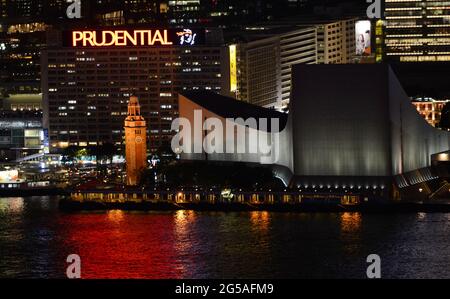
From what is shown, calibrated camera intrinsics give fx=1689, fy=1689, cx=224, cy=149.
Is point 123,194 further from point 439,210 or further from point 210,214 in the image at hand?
point 439,210

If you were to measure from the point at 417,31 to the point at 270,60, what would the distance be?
6.59m

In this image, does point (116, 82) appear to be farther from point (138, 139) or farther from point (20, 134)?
point (138, 139)

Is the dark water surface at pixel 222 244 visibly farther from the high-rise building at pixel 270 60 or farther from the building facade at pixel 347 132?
the high-rise building at pixel 270 60

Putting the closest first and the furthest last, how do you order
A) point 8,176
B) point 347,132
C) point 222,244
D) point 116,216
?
point 222,244 < point 116,216 < point 347,132 < point 8,176

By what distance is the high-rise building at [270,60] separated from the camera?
70562 mm

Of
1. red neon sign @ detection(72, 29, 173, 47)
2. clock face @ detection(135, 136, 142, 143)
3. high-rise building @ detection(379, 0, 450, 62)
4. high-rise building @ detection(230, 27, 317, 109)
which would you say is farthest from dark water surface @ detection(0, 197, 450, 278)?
high-rise building @ detection(379, 0, 450, 62)

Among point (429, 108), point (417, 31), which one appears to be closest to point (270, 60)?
point (417, 31)

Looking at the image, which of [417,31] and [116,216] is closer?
[116,216]

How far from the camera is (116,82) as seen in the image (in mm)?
64562

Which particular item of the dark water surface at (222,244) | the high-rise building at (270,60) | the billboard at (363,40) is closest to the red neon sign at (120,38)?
the high-rise building at (270,60)

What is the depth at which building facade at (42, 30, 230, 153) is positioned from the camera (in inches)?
2514

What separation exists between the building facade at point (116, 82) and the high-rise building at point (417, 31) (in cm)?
1157
